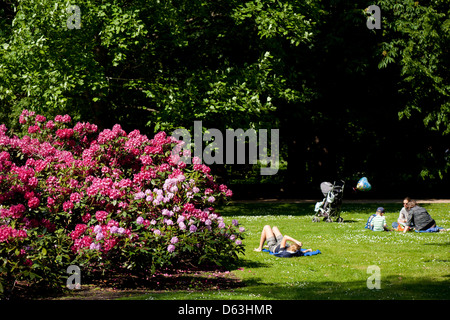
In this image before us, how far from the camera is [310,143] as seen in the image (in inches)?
1179

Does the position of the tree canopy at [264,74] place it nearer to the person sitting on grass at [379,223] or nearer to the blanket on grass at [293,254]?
the person sitting on grass at [379,223]

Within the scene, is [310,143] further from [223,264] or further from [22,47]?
[223,264]

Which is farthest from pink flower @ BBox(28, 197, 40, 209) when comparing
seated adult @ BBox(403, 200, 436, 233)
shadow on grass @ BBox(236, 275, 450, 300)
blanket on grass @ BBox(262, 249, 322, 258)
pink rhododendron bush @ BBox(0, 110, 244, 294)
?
seated adult @ BBox(403, 200, 436, 233)

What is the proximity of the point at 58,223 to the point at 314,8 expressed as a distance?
15852 millimetres

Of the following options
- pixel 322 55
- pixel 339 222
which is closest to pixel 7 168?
pixel 339 222

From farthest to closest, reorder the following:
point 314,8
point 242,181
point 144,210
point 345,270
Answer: point 242,181, point 314,8, point 345,270, point 144,210

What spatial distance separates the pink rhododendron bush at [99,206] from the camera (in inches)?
330
